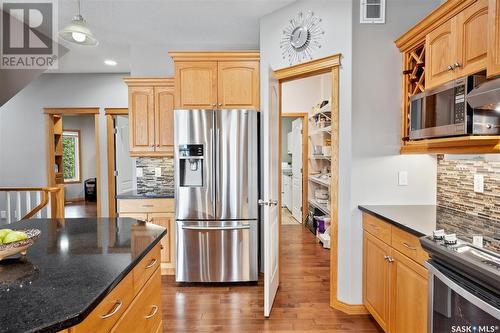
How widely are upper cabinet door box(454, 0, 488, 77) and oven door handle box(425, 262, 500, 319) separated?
3.68 feet

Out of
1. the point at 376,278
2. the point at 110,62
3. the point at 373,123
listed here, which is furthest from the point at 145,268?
the point at 110,62

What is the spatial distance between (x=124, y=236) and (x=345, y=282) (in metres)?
1.89

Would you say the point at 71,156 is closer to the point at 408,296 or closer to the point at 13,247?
the point at 13,247

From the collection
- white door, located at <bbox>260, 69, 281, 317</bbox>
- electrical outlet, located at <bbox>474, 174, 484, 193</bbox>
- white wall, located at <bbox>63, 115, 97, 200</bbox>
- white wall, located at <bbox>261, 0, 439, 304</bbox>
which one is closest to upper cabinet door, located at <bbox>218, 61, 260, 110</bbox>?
white door, located at <bbox>260, 69, 281, 317</bbox>

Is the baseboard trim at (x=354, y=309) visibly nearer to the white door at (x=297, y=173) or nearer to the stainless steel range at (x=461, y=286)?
the stainless steel range at (x=461, y=286)

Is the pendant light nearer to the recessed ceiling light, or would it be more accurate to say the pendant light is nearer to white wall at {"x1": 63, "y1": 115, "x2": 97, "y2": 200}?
the recessed ceiling light

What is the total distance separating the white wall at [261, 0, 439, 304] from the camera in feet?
8.20

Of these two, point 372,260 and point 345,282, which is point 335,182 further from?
point 345,282

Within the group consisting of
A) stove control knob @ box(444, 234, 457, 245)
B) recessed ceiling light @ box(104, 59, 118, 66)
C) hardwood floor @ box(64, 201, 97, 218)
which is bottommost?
hardwood floor @ box(64, 201, 97, 218)

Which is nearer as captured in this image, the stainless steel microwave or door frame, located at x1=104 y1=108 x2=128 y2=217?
the stainless steel microwave

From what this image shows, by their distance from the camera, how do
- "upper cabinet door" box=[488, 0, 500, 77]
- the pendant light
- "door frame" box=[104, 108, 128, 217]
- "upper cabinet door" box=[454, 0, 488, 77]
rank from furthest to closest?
"door frame" box=[104, 108, 128, 217] < the pendant light < "upper cabinet door" box=[454, 0, 488, 77] < "upper cabinet door" box=[488, 0, 500, 77]

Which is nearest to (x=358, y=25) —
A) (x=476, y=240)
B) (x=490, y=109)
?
(x=490, y=109)

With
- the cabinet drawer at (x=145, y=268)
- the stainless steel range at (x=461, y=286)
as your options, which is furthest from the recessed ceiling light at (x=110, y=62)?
the stainless steel range at (x=461, y=286)

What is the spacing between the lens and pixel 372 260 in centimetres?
232
